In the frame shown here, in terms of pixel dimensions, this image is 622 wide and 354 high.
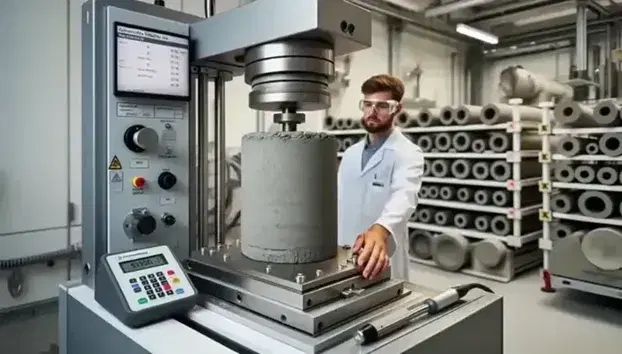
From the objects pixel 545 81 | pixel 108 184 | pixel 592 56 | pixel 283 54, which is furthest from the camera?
pixel 592 56

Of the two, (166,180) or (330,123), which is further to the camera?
(330,123)

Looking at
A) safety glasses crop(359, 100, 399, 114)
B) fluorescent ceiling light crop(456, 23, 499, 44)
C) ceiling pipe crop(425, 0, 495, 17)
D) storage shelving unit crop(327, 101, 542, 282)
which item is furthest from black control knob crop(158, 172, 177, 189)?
fluorescent ceiling light crop(456, 23, 499, 44)

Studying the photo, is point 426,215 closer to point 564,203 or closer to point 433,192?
point 433,192

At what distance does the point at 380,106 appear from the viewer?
194 centimetres

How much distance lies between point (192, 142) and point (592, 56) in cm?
490

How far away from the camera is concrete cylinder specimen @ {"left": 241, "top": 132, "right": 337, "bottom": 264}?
82 centimetres

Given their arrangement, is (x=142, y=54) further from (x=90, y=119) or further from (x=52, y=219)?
(x=52, y=219)

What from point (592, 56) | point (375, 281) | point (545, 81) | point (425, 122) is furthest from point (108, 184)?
point (592, 56)

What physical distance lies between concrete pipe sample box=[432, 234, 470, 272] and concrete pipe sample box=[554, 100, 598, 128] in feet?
3.60

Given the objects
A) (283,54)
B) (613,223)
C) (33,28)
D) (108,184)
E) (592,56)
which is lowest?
(613,223)

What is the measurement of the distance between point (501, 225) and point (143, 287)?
3.08 meters

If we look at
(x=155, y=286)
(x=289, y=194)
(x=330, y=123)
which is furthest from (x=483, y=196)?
(x=155, y=286)

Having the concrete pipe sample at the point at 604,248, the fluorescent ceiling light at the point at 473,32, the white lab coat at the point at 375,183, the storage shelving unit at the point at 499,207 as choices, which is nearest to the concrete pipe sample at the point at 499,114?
the storage shelving unit at the point at 499,207

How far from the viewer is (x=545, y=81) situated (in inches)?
167
